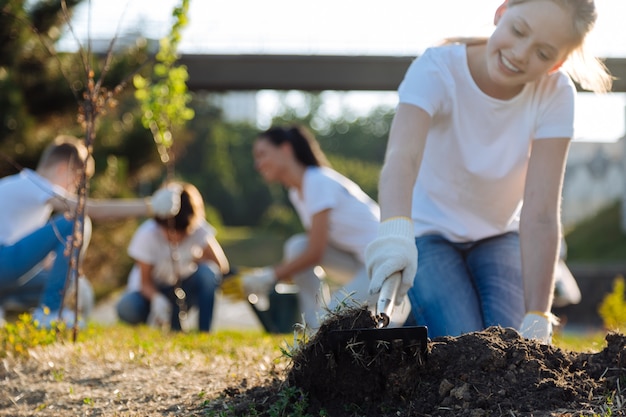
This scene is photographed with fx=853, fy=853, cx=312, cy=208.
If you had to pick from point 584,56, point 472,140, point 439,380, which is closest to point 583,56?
point 584,56

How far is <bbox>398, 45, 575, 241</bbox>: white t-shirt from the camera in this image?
3309 mm

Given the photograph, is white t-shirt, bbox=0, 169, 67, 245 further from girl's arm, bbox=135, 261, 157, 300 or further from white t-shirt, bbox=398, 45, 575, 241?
white t-shirt, bbox=398, 45, 575, 241

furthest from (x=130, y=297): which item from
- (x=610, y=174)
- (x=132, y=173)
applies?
(x=610, y=174)

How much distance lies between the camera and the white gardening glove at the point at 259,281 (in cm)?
662

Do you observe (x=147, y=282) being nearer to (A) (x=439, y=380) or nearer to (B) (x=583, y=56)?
(B) (x=583, y=56)

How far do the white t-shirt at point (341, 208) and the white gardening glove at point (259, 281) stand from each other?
2.10 feet

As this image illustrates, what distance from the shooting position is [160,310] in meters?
6.91

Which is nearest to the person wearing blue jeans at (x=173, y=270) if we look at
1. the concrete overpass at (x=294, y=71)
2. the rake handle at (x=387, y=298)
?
the rake handle at (x=387, y=298)

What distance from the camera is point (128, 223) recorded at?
16.3 metres

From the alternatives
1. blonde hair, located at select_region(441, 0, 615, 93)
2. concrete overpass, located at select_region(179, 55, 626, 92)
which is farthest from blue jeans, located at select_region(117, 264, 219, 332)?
concrete overpass, located at select_region(179, 55, 626, 92)

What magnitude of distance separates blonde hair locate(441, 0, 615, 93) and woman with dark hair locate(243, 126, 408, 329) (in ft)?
9.20

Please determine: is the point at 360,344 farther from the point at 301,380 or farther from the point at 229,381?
the point at 229,381

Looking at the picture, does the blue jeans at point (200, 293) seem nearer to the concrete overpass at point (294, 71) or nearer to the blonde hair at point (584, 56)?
the blonde hair at point (584, 56)

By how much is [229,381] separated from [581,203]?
1116 inches
